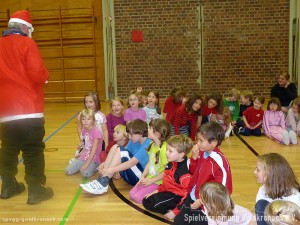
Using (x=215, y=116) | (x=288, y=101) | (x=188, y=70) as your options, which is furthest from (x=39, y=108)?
(x=188, y=70)

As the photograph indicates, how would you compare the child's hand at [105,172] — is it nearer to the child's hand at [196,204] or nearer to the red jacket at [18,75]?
the red jacket at [18,75]

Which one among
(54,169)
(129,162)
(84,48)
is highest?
(84,48)

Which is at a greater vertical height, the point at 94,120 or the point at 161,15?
the point at 161,15

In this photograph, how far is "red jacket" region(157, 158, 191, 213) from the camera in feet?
11.2

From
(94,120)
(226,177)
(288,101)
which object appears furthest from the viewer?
(288,101)

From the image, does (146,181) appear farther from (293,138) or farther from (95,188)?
(293,138)

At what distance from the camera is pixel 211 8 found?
10539 mm

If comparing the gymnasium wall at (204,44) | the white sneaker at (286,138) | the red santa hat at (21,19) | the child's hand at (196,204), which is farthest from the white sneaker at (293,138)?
the gymnasium wall at (204,44)

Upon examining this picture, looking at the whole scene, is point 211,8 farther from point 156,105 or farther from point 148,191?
point 148,191

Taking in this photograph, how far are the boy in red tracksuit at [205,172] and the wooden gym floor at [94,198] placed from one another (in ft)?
1.14

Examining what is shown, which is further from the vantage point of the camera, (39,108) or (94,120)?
(94,120)

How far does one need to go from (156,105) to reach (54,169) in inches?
79.6

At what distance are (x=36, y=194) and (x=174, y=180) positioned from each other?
136 cm

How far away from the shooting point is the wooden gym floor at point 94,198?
3.45 metres
